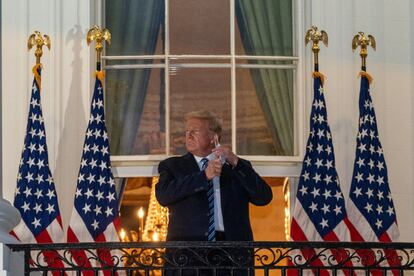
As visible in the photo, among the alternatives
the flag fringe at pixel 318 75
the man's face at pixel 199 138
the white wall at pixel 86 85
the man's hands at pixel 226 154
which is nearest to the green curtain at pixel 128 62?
the white wall at pixel 86 85

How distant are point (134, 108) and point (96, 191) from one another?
96cm

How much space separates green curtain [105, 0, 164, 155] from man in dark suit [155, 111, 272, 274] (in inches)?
74.2

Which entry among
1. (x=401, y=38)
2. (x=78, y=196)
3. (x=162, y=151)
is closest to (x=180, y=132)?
(x=162, y=151)

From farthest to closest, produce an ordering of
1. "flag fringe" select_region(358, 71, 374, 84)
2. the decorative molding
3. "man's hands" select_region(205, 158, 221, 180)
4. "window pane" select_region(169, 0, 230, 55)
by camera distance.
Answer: "window pane" select_region(169, 0, 230, 55), "flag fringe" select_region(358, 71, 374, 84), "man's hands" select_region(205, 158, 221, 180), the decorative molding

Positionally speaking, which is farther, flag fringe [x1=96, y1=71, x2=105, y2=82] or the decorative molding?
flag fringe [x1=96, y1=71, x2=105, y2=82]

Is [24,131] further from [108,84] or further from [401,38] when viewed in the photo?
[401,38]

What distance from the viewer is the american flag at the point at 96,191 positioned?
1163 centimetres

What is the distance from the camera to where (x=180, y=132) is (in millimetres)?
12297

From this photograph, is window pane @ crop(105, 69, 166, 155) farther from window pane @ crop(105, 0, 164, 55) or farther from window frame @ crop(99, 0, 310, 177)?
window pane @ crop(105, 0, 164, 55)

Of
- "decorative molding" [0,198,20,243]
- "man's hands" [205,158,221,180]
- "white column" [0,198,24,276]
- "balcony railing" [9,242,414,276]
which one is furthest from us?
"man's hands" [205,158,221,180]

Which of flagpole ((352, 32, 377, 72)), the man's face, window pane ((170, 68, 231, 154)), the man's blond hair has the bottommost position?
the man's face

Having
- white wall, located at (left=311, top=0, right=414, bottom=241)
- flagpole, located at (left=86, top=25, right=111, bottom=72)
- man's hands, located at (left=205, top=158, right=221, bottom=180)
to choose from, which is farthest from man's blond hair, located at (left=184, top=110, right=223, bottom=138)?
white wall, located at (left=311, top=0, right=414, bottom=241)

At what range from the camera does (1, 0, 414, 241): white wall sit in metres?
12.2

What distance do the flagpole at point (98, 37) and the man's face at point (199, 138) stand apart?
1.56 meters
